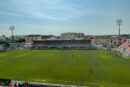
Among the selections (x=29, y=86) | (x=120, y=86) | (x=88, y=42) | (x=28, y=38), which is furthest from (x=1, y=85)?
(x=28, y=38)

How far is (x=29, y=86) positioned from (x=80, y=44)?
170ft

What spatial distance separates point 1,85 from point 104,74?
47.1ft

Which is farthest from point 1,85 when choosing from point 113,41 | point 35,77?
point 113,41

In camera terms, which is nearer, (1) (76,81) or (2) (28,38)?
(1) (76,81)

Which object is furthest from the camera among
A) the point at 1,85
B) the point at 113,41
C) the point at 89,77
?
the point at 113,41

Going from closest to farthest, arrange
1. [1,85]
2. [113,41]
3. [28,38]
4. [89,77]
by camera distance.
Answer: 1. [1,85]
2. [89,77]
3. [113,41]
4. [28,38]

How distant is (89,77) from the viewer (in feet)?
53.9

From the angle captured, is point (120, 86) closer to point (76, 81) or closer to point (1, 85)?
point (76, 81)

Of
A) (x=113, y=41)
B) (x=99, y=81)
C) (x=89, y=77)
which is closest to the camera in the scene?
(x=99, y=81)

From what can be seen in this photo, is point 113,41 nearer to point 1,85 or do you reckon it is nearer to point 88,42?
point 88,42

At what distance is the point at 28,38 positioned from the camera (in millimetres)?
125188

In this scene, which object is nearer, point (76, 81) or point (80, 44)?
point (76, 81)

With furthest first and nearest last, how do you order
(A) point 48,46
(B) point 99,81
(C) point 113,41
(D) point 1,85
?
(C) point 113,41
(A) point 48,46
(B) point 99,81
(D) point 1,85

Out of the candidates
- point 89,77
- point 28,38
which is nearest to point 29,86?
point 89,77
